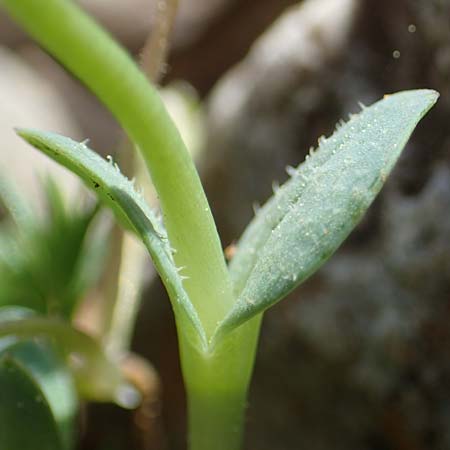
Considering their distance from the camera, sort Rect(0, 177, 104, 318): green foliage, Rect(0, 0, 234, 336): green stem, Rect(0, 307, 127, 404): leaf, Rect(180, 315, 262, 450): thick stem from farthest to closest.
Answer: Rect(0, 177, 104, 318): green foliage
Rect(0, 307, 127, 404): leaf
Rect(180, 315, 262, 450): thick stem
Rect(0, 0, 234, 336): green stem

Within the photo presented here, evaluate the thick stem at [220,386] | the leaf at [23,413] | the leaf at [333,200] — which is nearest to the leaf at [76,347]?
the leaf at [23,413]

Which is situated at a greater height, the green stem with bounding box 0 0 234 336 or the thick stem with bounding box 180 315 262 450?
the green stem with bounding box 0 0 234 336

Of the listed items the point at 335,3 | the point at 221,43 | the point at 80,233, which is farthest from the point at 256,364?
the point at 221,43

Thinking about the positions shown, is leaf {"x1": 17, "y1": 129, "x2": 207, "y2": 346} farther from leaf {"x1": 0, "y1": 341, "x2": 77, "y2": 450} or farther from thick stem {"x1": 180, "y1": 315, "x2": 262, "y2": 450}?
leaf {"x1": 0, "y1": 341, "x2": 77, "y2": 450}

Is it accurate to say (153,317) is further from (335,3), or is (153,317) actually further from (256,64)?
(335,3)

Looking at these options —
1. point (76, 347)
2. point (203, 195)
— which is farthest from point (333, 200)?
point (76, 347)

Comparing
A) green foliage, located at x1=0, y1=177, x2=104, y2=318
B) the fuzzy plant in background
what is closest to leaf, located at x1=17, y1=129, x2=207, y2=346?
the fuzzy plant in background

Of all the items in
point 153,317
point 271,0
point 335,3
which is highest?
point 335,3
